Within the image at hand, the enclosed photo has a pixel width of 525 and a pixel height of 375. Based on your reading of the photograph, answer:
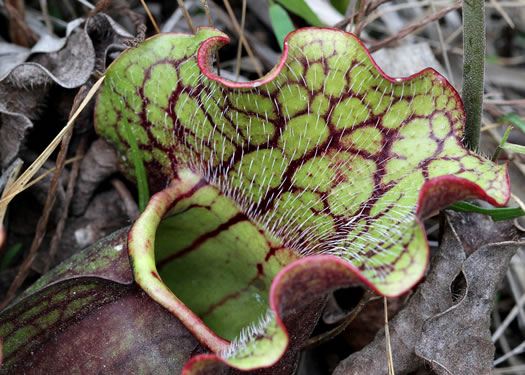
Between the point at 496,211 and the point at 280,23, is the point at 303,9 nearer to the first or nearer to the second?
the point at 280,23

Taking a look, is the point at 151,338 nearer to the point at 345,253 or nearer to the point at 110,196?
the point at 345,253

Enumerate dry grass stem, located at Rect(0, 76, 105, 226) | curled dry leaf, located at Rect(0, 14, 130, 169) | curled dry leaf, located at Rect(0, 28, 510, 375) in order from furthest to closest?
curled dry leaf, located at Rect(0, 14, 130, 169), dry grass stem, located at Rect(0, 76, 105, 226), curled dry leaf, located at Rect(0, 28, 510, 375)

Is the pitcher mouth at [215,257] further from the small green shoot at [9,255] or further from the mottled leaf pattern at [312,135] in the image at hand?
the small green shoot at [9,255]

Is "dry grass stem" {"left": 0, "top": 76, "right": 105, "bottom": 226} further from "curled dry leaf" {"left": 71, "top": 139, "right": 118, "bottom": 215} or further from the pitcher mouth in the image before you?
the pitcher mouth

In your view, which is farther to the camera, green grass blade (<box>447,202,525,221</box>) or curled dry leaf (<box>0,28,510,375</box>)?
green grass blade (<box>447,202,525,221</box>)

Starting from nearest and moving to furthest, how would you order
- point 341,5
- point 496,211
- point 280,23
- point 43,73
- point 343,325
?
1. point 496,211
2. point 343,325
3. point 43,73
4. point 280,23
5. point 341,5

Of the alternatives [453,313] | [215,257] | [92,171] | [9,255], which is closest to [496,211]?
[453,313]

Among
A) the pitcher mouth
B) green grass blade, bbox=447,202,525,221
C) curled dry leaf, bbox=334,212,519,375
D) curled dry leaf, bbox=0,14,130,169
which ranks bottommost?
curled dry leaf, bbox=334,212,519,375

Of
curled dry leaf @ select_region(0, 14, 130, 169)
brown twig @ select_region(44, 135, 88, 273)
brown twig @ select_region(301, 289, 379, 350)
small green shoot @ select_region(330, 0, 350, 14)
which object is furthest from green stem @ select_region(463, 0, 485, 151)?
brown twig @ select_region(44, 135, 88, 273)
